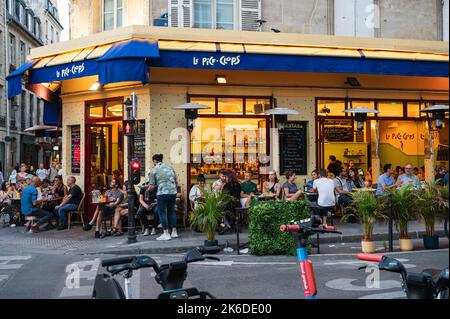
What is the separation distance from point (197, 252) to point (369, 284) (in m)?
4.31

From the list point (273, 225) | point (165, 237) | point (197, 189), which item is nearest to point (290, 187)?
point (197, 189)

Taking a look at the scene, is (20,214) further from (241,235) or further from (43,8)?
(43,8)

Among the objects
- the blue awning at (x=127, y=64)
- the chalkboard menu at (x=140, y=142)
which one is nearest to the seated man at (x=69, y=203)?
the chalkboard menu at (x=140, y=142)

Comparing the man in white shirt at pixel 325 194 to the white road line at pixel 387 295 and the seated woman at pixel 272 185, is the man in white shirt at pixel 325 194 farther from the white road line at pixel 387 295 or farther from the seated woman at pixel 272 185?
the white road line at pixel 387 295

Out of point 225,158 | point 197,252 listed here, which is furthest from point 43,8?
point 197,252

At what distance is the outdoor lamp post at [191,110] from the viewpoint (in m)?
14.1

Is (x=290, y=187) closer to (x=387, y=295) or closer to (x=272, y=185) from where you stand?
(x=272, y=185)

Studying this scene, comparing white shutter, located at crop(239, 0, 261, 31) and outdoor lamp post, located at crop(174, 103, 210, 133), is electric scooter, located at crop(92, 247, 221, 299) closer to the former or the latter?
outdoor lamp post, located at crop(174, 103, 210, 133)

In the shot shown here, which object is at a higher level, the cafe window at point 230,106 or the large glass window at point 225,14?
the large glass window at point 225,14

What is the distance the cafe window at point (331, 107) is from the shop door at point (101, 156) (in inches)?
231

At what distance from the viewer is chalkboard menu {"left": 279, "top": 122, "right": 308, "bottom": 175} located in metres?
15.8

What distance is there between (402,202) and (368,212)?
0.64 metres

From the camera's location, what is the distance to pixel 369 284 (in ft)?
24.8

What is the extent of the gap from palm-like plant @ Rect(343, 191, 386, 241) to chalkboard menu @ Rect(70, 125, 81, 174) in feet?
30.6
